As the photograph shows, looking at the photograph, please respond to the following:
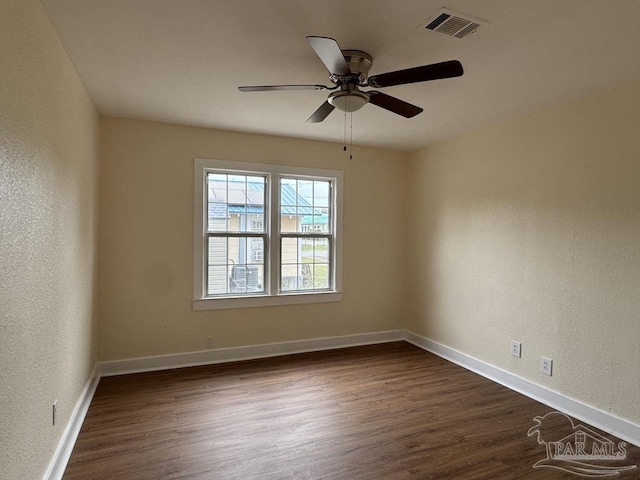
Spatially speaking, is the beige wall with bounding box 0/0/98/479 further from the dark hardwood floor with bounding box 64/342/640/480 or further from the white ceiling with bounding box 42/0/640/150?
the dark hardwood floor with bounding box 64/342/640/480

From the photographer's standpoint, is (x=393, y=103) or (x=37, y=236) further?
(x=393, y=103)

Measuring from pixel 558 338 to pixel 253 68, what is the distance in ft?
10.3

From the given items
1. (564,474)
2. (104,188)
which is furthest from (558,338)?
(104,188)

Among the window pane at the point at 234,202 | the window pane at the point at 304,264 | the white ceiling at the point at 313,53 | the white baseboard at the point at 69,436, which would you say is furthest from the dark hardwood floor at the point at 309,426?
the white ceiling at the point at 313,53

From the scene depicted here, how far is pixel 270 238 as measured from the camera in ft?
13.5

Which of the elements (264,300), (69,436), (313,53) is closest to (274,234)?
(264,300)

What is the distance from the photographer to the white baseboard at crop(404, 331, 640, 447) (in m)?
2.53


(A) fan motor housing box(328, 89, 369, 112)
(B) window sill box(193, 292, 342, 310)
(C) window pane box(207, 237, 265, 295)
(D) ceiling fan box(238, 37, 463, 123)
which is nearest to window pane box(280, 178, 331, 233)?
(C) window pane box(207, 237, 265, 295)

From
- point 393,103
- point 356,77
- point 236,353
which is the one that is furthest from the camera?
point 236,353

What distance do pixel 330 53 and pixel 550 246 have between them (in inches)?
97.2

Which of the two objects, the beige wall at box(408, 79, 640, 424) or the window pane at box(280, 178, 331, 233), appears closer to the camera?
the beige wall at box(408, 79, 640, 424)

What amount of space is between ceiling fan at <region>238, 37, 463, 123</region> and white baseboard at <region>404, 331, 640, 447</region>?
2558mm

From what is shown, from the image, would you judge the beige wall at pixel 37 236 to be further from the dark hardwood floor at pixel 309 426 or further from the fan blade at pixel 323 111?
the fan blade at pixel 323 111

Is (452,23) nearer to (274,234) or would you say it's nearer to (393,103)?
(393,103)
